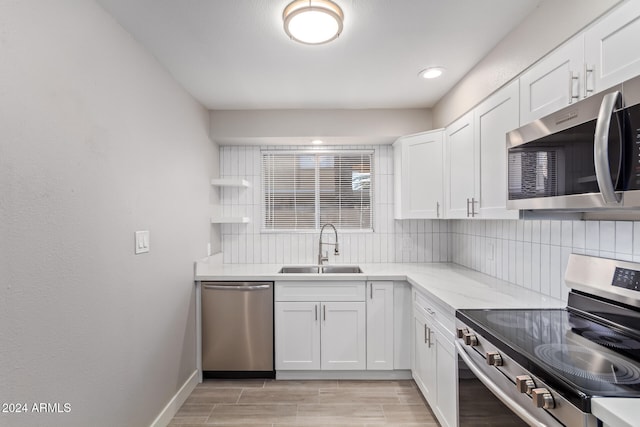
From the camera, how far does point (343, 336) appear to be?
2740mm

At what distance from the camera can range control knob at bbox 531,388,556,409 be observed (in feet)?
3.16

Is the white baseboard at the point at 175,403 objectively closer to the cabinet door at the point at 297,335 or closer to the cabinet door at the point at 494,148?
the cabinet door at the point at 297,335

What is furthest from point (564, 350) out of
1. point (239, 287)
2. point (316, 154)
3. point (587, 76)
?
point (316, 154)

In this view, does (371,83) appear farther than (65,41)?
Yes

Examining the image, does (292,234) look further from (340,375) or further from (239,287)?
(340,375)

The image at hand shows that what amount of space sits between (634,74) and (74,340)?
226cm

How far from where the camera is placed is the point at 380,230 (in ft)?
11.3

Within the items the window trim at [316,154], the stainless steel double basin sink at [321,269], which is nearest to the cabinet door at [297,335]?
the stainless steel double basin sink at [321,269]

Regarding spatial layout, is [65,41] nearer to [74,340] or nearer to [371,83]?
[74,340]

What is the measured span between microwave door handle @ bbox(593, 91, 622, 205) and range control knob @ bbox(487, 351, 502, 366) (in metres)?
0.66

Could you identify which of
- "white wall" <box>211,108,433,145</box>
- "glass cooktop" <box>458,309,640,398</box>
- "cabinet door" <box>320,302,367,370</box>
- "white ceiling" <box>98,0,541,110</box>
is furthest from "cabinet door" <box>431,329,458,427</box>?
"white wall" <box>211,108,433,145</box>

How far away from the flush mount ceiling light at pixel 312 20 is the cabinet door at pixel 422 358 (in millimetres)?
1919

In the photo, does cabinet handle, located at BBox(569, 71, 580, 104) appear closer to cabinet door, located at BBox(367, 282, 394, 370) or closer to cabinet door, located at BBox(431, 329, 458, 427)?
cabinet door, located at BBox(431, 329, 458, 427)

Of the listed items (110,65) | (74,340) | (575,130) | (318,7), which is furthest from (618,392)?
(110,65)
